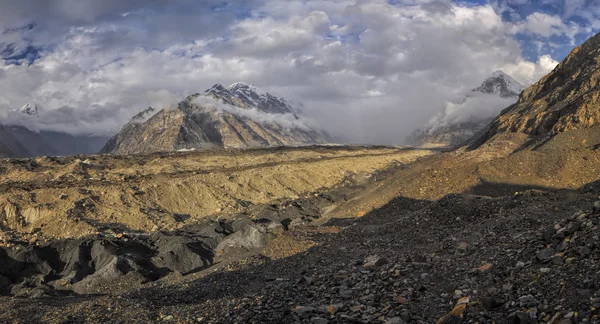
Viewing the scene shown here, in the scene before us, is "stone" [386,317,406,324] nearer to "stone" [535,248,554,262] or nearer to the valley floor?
the valley floor

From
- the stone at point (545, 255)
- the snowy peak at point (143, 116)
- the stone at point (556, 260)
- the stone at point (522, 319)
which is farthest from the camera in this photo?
the snowy peak at point (143, 116)

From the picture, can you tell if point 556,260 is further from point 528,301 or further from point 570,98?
point 570,98

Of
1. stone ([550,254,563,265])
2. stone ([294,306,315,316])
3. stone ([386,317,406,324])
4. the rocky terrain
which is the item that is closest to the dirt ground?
the rocky terrain

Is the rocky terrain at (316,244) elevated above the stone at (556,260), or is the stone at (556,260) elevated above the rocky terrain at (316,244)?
the stone at (556,260)

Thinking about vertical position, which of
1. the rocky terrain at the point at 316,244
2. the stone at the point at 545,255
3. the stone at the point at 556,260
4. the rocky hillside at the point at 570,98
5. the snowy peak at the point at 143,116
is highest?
the snowy peak at the point at 143,116

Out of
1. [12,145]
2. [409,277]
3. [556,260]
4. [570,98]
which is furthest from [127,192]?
[12,145]

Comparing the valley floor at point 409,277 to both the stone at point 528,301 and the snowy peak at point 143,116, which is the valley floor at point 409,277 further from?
the snowy peak at point 143,116

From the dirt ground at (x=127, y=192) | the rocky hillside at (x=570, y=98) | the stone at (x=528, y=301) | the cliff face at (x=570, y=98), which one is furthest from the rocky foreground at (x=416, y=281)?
the cliff face at (x=570, y=98)

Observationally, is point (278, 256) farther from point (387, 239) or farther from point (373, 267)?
point (373, 267)
